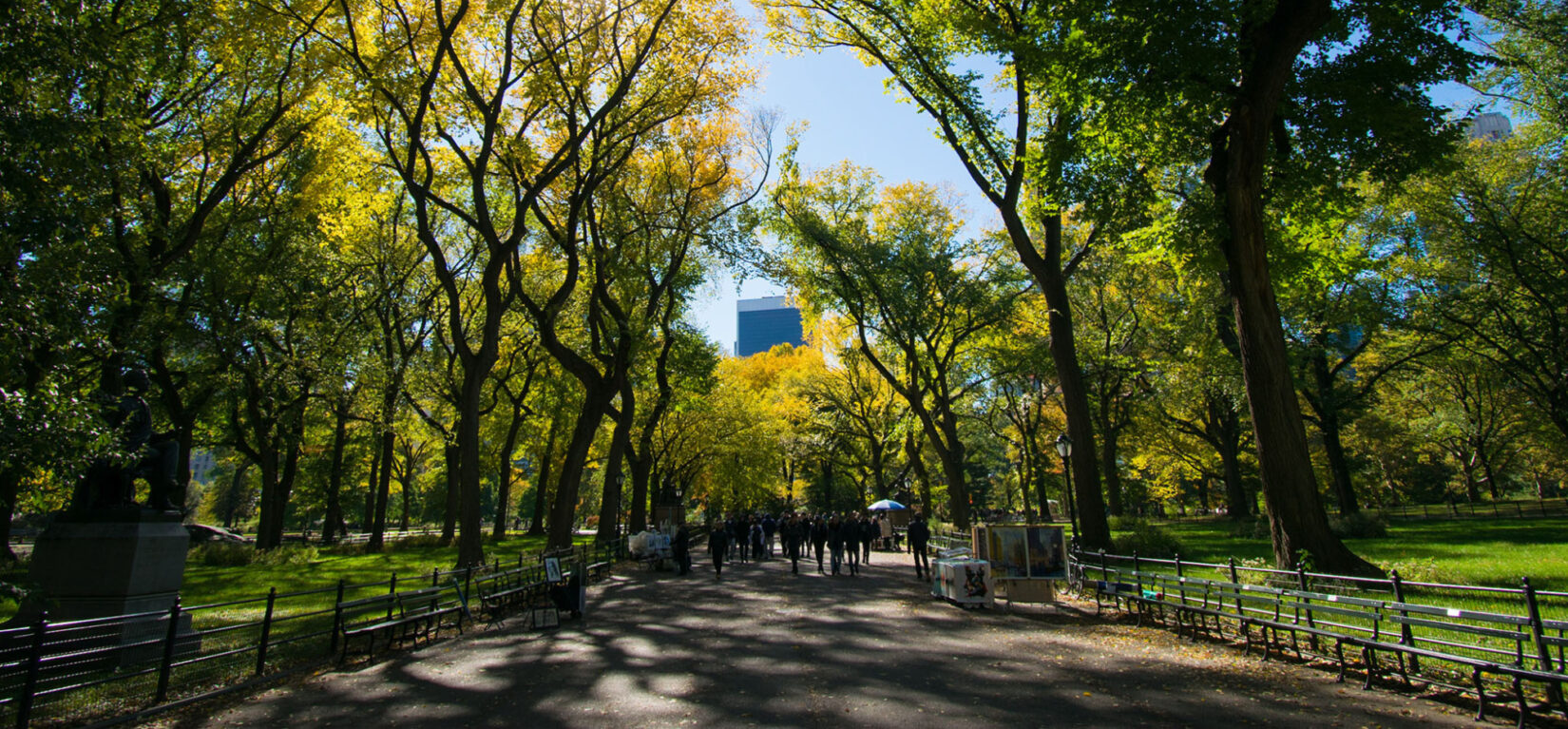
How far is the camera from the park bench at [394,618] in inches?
375

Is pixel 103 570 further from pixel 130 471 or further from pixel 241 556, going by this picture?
pixel 241 556

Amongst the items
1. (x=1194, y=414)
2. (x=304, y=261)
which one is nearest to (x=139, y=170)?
(x=304, y=261)

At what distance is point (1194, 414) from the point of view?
3581 cm

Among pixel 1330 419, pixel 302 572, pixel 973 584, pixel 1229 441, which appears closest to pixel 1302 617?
pixel 973 584

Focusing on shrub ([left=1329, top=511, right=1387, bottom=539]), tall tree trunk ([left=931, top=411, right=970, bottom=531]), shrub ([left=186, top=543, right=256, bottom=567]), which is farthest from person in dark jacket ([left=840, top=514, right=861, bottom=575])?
shrub ([left=186, top=543, right=256, bottom=567])

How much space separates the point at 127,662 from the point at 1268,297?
16461 mm

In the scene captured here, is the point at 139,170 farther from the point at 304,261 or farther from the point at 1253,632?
the point at 1253,632

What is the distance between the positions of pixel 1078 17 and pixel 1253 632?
10.0 meters

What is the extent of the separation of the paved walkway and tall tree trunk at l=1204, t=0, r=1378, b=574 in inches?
110

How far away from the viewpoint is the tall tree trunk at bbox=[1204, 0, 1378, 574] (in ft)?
34.3

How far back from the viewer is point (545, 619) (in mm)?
11852

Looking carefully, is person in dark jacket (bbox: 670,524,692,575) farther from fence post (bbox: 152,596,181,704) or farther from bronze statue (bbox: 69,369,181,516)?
fence post (bbox: 152,596,181,704)

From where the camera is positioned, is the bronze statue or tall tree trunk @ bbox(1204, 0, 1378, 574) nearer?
the bronze statue

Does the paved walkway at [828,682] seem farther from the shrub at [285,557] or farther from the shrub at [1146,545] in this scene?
the shrub at [285,557]
